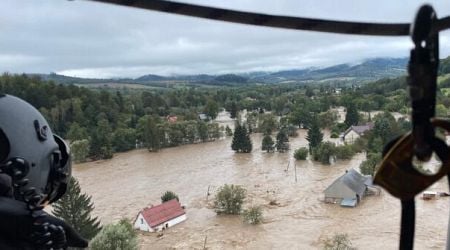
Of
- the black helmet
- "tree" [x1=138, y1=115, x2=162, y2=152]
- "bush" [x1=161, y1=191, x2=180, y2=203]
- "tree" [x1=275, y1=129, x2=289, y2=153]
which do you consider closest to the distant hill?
"tree" [x1=138, y1=115, x2=162, y2=152]

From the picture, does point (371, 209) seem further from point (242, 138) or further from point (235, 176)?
point (242, 138)

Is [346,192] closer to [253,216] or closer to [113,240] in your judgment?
[253,216]

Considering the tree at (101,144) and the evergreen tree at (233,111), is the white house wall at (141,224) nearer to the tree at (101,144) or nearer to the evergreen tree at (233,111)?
the tree at (101,144)

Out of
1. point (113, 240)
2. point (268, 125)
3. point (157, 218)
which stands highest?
point (268, 125)

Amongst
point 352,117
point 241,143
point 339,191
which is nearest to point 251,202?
point 339,191

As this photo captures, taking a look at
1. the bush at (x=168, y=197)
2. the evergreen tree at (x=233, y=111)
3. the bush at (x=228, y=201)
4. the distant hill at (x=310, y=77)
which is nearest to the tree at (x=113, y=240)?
the bush at (x=228, y=201)

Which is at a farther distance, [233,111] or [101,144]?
[233,111]

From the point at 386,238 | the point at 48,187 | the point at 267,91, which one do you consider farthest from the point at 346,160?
the point at 267,91

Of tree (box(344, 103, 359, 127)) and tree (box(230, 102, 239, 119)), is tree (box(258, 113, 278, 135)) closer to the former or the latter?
tree (box(344, 103, 359, 127))
